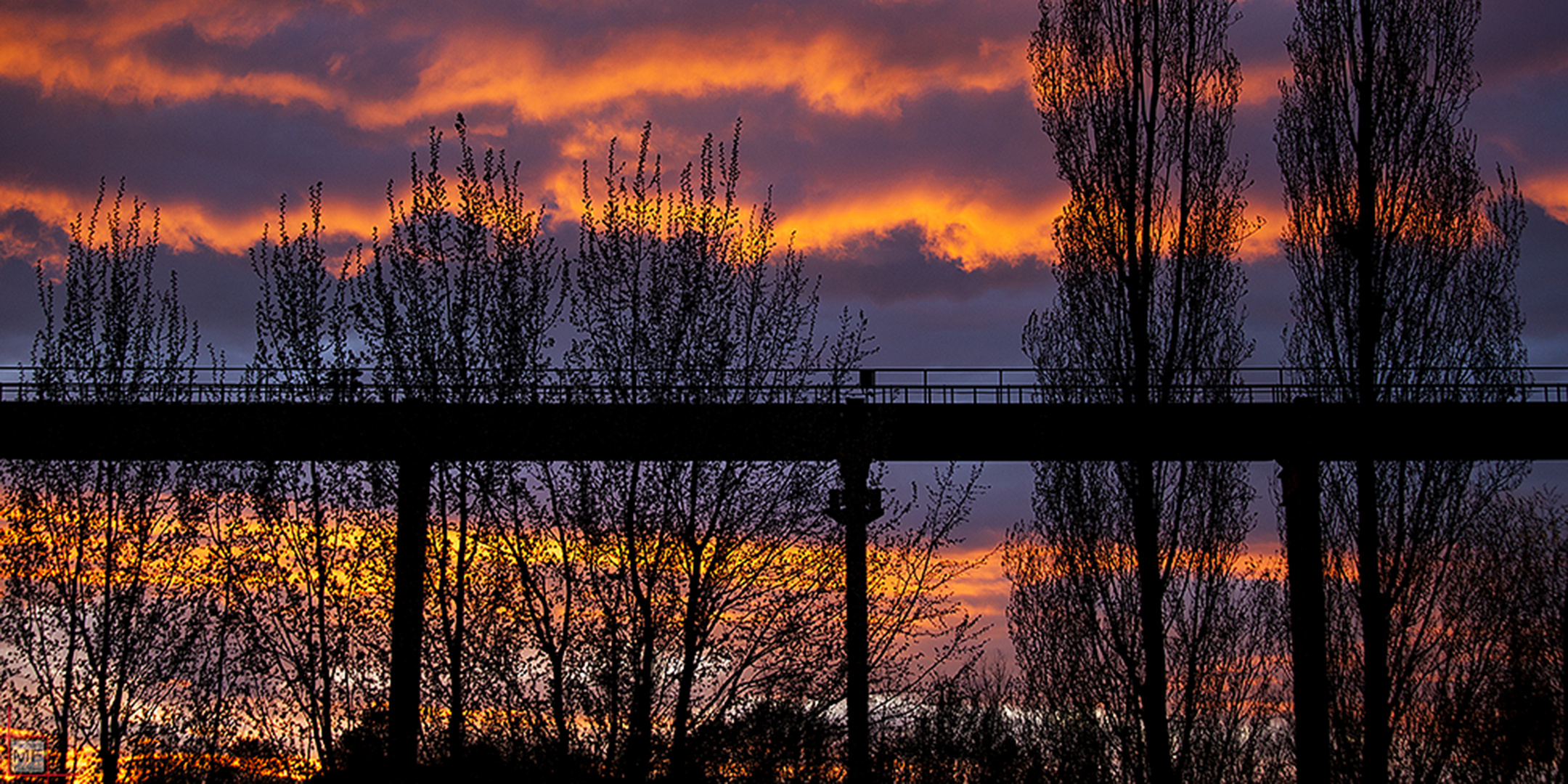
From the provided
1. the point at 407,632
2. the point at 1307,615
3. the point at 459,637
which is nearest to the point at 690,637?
the point at 459,637

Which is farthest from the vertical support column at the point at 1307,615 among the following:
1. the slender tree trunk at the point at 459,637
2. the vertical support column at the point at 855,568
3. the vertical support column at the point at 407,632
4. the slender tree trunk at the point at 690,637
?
the vertical support column at the point at 407,632

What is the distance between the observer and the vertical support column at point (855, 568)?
43.0 ft

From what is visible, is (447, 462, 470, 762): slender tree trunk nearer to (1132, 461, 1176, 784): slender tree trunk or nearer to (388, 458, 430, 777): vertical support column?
(388, 458, 430, 777): vertical support column

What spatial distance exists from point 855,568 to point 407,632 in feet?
18.0

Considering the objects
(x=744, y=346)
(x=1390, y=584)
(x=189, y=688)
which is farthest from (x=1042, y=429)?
(x=189, y=688)

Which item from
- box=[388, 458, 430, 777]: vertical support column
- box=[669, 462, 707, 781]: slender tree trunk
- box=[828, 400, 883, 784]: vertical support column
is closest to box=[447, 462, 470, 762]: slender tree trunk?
box=[388, 458, 430, 777]: vertical support column

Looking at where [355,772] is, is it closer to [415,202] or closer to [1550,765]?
[415,202]

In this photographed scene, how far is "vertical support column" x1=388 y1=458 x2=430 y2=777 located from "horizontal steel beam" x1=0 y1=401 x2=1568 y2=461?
91cm

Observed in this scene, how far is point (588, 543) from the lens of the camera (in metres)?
12.3

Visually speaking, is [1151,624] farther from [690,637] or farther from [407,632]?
[407,632]

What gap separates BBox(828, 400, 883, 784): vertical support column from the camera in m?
13.1

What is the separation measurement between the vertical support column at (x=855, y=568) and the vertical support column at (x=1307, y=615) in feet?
33.7

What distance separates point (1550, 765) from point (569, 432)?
1950cm

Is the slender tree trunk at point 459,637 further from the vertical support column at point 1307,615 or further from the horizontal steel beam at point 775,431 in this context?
the vertical support column at point 1307,615
